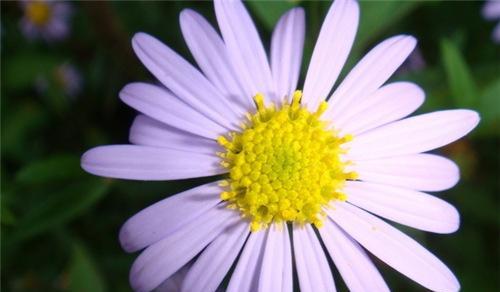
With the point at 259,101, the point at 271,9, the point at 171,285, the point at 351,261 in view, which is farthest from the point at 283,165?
the point at 271,9

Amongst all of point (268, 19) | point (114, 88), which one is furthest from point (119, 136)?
point (268, 19)

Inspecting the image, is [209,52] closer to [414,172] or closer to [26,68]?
[414,172]

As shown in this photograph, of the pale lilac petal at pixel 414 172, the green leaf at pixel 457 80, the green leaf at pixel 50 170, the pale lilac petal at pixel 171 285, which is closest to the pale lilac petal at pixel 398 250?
the pale lilac petal at pixel 414 172

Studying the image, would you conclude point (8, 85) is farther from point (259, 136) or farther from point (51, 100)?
point (259, 136)

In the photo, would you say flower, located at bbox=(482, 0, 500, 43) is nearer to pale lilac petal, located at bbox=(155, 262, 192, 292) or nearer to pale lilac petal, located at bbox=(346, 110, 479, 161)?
pale lilac petal, located at bbox=(346, 110, 479, 161)

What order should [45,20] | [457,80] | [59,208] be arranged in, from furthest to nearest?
[45,20] < [457,80] < [59,208]

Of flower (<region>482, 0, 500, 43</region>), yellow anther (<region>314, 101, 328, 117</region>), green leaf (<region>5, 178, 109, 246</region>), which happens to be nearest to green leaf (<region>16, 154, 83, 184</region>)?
green leaf (<region>5, 178, 109, 246</region>)

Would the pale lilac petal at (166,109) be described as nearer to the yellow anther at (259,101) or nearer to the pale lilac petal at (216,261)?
the yellow anther at (259,101)
